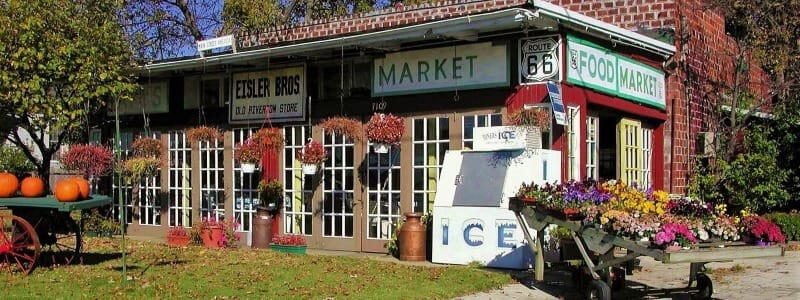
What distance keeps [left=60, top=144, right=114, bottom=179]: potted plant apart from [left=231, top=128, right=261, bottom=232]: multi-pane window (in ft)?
9.69

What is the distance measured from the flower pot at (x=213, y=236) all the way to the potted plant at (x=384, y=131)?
3696 mm

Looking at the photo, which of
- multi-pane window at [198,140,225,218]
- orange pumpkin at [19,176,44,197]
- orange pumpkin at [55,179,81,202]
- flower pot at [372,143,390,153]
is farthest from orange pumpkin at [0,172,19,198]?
multi-pane window at [198,140,225,218]

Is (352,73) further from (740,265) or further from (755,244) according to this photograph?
(755,244)

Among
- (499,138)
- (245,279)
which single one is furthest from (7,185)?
(499,138)

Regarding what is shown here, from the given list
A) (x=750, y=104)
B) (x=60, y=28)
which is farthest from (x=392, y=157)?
(x=750, y=104)

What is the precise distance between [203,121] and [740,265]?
10.7 m

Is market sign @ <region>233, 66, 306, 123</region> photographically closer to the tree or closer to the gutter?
the tree

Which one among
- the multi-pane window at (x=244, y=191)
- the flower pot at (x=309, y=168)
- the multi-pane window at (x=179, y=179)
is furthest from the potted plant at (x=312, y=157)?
the multi-pane window at (x=179, y=179)

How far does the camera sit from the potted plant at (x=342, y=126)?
14281mm

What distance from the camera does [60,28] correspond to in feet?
51.0

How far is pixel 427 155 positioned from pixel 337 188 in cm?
209

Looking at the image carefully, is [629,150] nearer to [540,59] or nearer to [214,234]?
[540,59]

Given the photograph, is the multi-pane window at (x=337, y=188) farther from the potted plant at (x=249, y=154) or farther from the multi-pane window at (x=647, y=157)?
the multi-pane window at (x=647, y=157)

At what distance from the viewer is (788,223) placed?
671 inches
